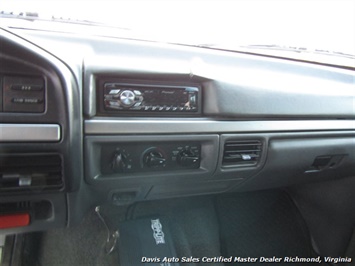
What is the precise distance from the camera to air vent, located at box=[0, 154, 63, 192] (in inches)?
31.0

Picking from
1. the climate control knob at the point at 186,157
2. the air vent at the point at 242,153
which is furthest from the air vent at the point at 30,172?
the air vent at the point at 242,153

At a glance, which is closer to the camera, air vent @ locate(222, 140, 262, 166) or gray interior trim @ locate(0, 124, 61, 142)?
gray interior trim @ locate(0, 124, 61, 142)

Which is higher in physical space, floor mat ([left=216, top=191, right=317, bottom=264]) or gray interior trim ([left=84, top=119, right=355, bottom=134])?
gray interior trim ([left=84, top=119, right=355, bottom=134])

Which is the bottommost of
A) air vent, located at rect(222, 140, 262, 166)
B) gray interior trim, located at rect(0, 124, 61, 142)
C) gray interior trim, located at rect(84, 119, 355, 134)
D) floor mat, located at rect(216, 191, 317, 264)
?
floor mat, located at rect(216, 191, 317, 264)

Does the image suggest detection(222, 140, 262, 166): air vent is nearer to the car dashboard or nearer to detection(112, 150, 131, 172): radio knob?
the car dashboard

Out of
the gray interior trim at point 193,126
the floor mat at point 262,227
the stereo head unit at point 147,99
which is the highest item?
the stereo head unit at point 147,99

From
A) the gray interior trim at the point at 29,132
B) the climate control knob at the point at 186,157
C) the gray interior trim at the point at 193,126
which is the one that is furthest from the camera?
the climate control knob at the point at 186,157

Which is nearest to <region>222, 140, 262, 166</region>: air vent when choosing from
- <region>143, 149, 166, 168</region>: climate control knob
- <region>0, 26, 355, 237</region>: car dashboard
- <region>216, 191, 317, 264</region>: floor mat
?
<region>0, 26, 355, 237</region>: car dashboard

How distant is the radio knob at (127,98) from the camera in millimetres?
915

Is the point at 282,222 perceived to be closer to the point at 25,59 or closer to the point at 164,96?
the point at 164,96

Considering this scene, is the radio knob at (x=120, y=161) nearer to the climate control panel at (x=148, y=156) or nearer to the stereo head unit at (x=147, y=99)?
the climate control panel at (x=148, y=156)

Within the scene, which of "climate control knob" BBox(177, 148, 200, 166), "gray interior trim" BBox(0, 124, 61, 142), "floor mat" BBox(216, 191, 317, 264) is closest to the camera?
"gray interior trim" BBox(0, 124, 61, 142)

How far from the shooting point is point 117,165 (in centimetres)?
94

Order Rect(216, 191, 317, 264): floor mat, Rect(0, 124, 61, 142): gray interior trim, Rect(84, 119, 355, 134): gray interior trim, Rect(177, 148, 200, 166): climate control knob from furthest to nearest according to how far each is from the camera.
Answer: Rect(216, 191, 317, 264): floor mat < Rect(177, 148, 200, 166): climate control knob < Rect(84, 119, 355, 134): gray interior trim < Rect(0, 124, 61, 142): gray interior trim
